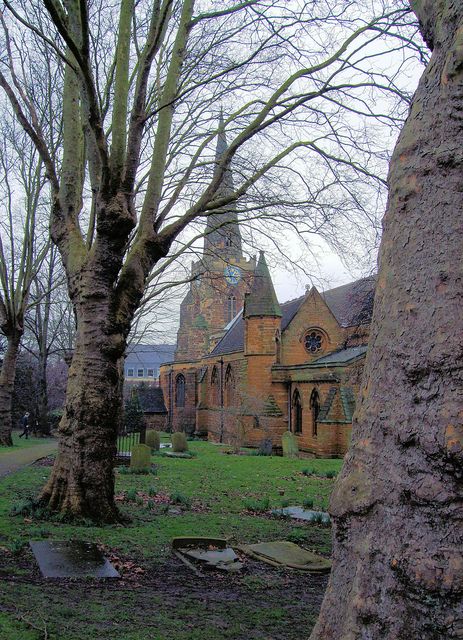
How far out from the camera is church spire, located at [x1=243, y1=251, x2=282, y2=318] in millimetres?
33719

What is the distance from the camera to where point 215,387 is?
143ft

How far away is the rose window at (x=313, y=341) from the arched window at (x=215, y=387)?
30.8 feet

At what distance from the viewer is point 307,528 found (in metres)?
8.06

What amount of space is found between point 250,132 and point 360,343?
21.6 metres

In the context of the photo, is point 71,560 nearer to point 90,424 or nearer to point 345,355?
point 90,424

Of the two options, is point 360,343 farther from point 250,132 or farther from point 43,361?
point 250,132

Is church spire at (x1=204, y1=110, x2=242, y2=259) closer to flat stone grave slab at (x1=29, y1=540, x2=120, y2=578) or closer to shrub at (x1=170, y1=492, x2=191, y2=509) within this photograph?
shrub at (x1=170, y1=492, x2=191, y2=509)

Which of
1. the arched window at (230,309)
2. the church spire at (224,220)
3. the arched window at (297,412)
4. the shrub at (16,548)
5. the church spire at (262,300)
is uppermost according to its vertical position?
the arched window at (230,309)

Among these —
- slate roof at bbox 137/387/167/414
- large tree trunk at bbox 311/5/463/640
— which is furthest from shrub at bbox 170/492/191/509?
slate roof at bbox 137/387/167/414

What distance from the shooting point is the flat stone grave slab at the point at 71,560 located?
5.07m

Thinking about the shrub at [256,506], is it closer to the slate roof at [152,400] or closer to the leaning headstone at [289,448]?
the leaning headstone at [289,448]

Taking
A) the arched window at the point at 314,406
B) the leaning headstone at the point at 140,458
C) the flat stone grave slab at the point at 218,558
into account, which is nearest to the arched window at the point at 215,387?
the arched window at the point at 314,406

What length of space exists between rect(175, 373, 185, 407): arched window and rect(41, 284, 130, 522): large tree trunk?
4168cm

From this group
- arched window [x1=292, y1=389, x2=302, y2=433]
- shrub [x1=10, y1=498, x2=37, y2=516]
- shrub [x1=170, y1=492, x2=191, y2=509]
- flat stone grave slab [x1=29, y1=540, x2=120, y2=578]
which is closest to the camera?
flat stone grave slab [x1=29, y1=540, x2=120, y2=578]
